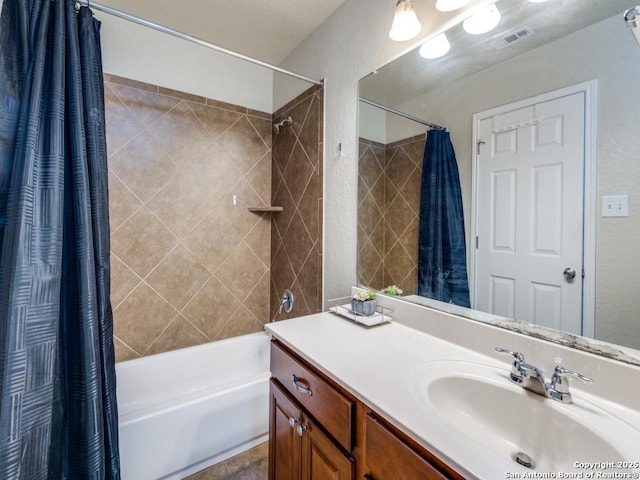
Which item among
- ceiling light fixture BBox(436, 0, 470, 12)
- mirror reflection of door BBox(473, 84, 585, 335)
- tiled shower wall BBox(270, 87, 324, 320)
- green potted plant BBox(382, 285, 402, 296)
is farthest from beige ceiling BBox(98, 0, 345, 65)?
green potted plant BBox(382, 285, 402, 296)

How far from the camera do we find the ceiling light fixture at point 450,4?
A: 1.02 m

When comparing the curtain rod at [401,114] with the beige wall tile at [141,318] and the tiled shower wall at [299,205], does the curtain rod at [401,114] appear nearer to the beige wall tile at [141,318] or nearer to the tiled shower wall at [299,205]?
the tiled shower wall at [299,205]

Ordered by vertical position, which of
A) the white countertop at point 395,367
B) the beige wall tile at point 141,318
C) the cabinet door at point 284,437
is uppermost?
the white countertop at point 395,367

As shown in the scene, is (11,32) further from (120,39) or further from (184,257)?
(184,257)

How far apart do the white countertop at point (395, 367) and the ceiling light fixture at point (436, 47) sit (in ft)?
3.76

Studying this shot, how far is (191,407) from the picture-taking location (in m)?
1.46

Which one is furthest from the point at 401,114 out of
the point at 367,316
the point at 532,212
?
the point at 367,316

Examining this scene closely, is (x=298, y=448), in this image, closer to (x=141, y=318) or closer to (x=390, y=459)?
(x=390, y=459)

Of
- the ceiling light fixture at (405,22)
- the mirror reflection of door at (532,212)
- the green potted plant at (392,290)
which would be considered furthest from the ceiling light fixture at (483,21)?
the green potted plant at (392,290)

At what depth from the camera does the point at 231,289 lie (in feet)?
7.27

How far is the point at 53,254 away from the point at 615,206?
1.79 metres

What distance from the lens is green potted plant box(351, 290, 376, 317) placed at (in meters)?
1.30

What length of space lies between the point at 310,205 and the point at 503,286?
3.83 ft

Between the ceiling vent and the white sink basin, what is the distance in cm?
106
